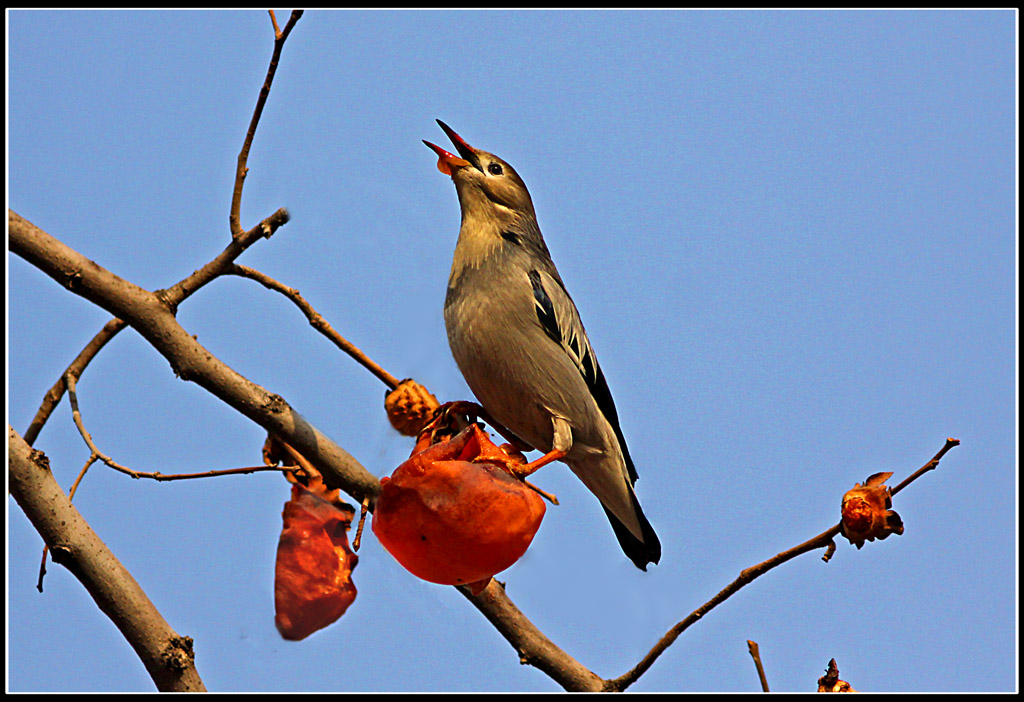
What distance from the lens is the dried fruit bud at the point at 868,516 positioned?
289 cm

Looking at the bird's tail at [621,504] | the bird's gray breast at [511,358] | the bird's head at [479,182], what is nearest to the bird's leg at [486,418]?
the bird's gray breast at [511,358]

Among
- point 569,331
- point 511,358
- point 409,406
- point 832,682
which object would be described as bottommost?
point 832,682

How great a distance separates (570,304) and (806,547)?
206 cm

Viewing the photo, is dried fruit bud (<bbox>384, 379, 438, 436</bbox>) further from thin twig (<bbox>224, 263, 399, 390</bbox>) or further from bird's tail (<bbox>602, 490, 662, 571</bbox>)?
bird's tail (<bbox>602, 490, 662, 571</bbox>)

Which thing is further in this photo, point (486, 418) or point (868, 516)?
point (486, 418)

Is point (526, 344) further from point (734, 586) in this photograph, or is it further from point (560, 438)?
point (734, 586)

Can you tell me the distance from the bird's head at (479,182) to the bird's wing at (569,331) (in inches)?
17.0

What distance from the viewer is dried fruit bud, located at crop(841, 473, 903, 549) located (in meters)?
2.89

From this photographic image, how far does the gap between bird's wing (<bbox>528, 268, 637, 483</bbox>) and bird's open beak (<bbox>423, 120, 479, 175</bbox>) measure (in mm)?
725

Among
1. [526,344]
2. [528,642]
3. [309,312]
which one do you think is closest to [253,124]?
[309,312]

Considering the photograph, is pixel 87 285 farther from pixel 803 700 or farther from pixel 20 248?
pixel 803 700

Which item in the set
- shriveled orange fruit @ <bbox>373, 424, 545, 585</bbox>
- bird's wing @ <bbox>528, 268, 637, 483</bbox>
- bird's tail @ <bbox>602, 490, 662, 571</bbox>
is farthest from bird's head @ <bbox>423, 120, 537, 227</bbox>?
shriveled orange fruit @ <bbox>373, 424, 545, 585</bbox>

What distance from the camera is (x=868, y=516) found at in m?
2.90

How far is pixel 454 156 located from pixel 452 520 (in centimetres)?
233
